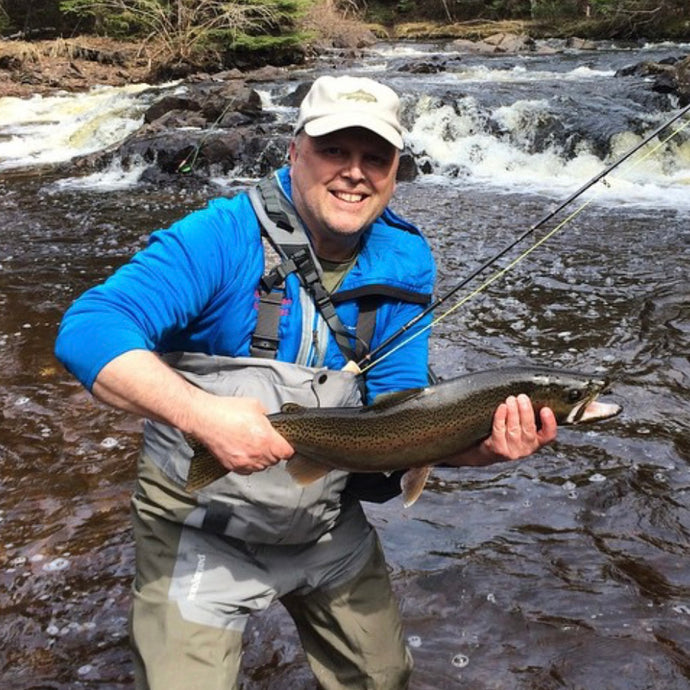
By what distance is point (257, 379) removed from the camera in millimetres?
2346

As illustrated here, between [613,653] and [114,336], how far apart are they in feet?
8.60

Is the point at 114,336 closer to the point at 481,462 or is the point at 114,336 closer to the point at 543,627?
the point at 481,462

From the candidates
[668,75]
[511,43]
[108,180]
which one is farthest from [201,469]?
[511,43]

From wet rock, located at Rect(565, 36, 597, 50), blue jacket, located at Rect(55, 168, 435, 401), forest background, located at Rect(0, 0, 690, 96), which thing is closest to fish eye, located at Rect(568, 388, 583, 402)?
blue jacket, located at Rect(55, 168, 435, 401)

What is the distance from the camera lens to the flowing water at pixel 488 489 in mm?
3406

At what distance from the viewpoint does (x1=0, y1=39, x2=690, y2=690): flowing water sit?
341 centimetres

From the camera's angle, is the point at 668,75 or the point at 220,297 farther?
the point at 668,75

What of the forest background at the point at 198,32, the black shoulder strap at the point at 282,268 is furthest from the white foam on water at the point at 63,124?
the black shoulder strap at the point at 282,268

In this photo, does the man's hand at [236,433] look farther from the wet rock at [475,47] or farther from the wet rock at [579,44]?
the wet rock at [579,44]

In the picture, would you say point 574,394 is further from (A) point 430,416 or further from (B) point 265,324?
(B) point 265,324

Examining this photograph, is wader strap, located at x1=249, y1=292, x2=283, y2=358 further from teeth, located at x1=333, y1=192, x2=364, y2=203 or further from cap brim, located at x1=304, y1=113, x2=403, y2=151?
cap brim, located at x1=304, y1=113, x2=403, y2=151

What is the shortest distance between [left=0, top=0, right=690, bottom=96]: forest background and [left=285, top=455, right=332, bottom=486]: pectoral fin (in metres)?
24.9

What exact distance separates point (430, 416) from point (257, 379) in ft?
1.77

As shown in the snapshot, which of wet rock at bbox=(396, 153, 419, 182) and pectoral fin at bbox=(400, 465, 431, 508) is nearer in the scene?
pectoral fin at bbox=(400, 465, 431, 508)
